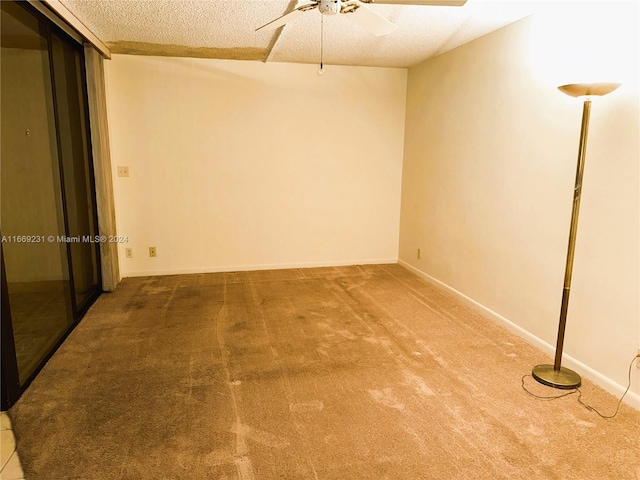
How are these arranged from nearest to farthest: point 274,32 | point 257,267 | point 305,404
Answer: point 305,404, point 274,32, point 257,267

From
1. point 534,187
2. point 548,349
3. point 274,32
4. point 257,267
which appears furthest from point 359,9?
point 257,267

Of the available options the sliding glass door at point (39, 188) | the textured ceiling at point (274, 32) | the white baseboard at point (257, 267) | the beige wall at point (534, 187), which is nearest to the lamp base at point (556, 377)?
the beige wall at point (534, 187)

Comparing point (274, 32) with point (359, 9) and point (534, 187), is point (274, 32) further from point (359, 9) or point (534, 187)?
point (534, 187)

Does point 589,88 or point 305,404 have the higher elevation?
point 589,88

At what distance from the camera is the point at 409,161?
4965mm

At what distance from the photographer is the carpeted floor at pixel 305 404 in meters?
1.88

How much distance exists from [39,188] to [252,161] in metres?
2.28

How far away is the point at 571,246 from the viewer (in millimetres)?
2463

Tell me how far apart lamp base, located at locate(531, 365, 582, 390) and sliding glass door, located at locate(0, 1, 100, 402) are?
2.96 meters

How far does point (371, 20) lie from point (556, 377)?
230 centimetres

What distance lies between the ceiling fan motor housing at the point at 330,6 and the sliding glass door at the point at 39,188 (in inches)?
67.5

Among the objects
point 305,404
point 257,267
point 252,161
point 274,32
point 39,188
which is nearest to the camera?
point 305,404

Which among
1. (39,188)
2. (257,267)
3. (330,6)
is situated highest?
(330,6)

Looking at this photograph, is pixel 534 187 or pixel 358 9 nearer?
pixel 358 9
